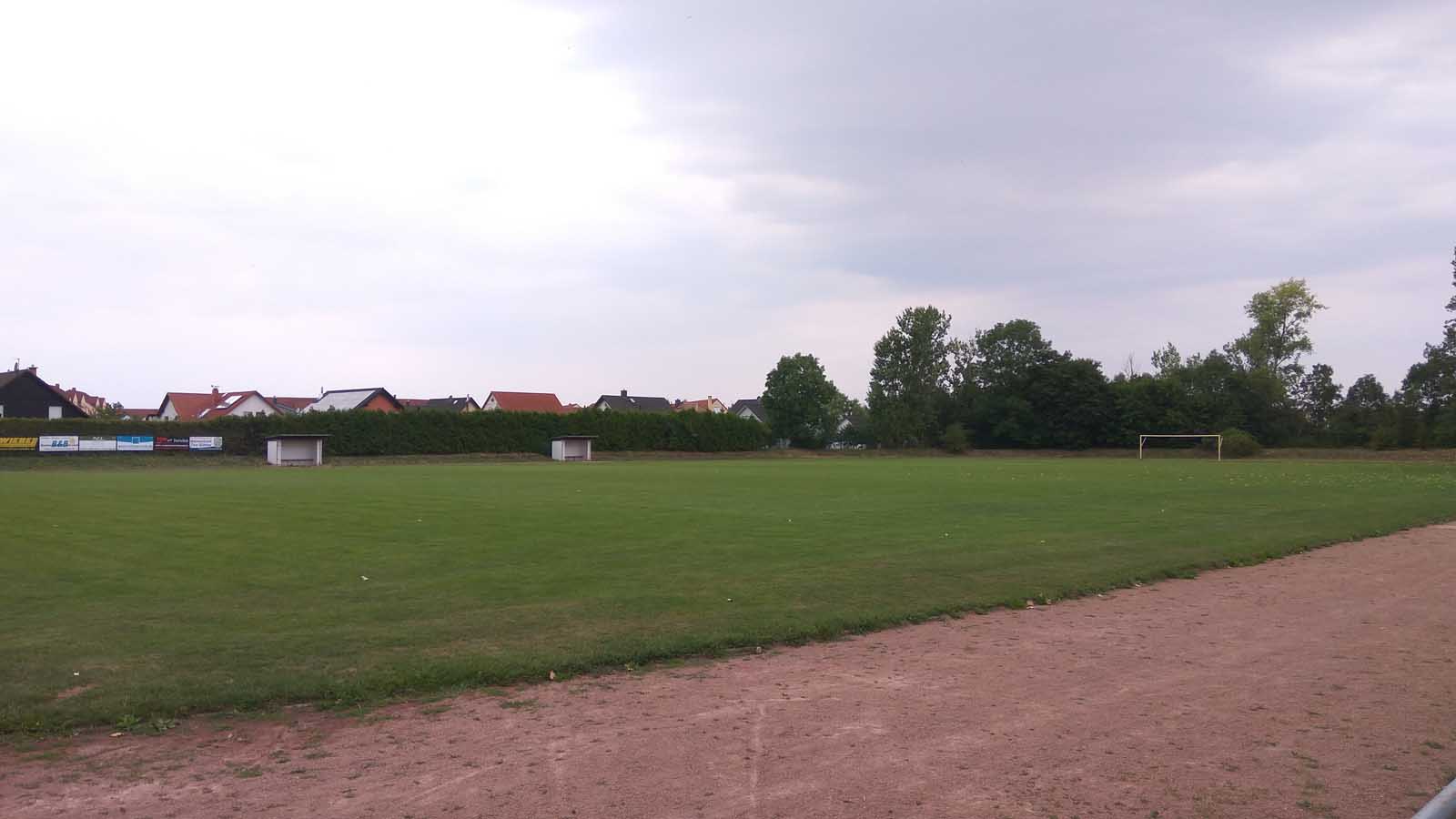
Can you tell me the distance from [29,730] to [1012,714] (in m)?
6.74

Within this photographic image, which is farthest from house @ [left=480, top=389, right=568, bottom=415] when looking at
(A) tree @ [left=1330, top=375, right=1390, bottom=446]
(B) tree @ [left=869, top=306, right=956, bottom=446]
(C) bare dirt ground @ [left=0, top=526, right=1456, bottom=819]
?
(C) bare dirt ground @ [left=0, top=526, right=1456, bottom=819]

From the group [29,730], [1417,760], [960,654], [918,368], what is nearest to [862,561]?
[960,654]

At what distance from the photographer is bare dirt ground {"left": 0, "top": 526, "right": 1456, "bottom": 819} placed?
16.6ft

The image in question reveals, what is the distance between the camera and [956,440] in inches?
3738

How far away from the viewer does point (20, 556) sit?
14.5m

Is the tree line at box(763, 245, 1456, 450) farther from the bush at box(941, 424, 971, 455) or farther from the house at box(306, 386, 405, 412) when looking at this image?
the house at box(306, 386, 405, 412)

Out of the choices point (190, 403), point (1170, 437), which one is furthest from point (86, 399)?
point (1170, 437)

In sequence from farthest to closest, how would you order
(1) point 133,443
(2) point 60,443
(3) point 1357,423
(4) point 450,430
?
(3) point 1357,423
(4) point 450,430
(1) point 133,443
(2) point 60,443

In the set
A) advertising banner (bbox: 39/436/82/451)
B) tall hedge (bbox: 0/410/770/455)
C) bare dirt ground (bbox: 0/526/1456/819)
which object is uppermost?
tall hedge (bbox: 0/410/770/455)

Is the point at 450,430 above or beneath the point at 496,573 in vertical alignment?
above

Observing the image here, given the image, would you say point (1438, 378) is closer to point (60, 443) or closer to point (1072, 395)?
point (1072, 395)

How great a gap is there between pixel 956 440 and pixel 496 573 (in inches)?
3380

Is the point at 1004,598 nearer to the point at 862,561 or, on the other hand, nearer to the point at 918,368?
the point at 862,561

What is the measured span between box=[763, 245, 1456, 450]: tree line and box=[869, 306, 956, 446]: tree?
12 cm
